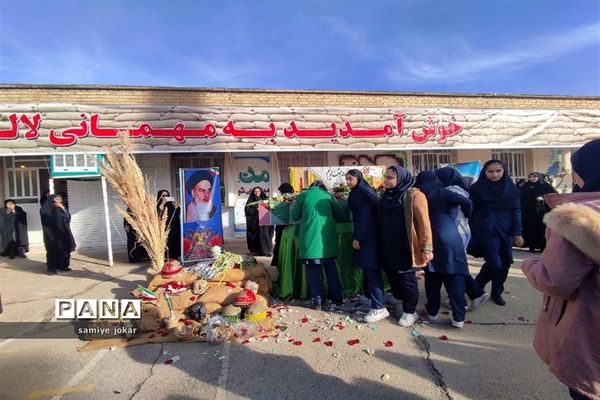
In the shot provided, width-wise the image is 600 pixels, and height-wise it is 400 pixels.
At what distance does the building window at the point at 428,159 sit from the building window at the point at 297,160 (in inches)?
119

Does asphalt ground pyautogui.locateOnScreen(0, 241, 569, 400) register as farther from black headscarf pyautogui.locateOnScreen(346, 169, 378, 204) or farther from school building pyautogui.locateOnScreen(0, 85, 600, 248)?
school building pyautogui.locateOnScreen(0, 85, 600, 248)

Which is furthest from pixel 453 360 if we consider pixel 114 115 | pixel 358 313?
pixel 114 115

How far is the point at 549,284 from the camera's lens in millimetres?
1513

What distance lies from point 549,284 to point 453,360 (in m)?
1.78

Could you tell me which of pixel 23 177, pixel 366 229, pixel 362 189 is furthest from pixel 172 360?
pixel 23 177

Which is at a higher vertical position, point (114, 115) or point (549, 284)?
point (114, 115)

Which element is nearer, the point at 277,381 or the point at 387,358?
the point at 277,381

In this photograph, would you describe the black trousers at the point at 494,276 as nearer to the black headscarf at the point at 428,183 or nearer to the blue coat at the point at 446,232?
the blue coat at the point at 446,232

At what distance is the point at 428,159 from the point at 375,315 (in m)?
8.65

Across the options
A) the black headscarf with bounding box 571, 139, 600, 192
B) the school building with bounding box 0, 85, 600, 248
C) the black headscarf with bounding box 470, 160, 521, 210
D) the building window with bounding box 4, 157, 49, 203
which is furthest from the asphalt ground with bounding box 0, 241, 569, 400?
the building window with bounding box 4, 157, 49, 203

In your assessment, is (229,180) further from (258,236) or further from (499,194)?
(499,194)

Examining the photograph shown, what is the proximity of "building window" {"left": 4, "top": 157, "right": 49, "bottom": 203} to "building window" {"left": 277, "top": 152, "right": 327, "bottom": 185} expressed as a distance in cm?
632

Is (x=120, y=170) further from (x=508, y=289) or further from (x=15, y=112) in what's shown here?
(x=508, y=289)

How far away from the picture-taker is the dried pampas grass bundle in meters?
4.83
